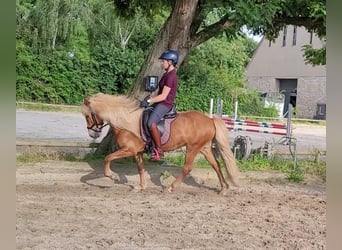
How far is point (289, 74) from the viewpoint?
30.6m

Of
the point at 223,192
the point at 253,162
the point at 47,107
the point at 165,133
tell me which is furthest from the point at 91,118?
the point at 47,107

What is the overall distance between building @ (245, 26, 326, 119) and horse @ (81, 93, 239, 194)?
22323mm

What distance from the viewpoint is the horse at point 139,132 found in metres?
5.71

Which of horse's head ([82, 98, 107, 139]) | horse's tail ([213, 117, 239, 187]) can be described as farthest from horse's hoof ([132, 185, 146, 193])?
horse's tail ([213, 117, 239, 187])

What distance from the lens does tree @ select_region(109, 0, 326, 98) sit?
21.4ft

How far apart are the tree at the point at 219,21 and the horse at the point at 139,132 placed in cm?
167

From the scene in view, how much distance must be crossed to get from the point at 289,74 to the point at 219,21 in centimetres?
2414

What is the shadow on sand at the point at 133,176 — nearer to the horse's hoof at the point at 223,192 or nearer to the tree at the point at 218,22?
the horse's hoof at the point at 223,192

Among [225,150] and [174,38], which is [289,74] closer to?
[174,38]

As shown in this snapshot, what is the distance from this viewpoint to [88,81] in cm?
2283

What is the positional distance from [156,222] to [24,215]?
129 cm

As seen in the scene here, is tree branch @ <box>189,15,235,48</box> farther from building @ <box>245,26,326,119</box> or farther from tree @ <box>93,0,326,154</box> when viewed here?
building @ <box>245,26,326,119</box>

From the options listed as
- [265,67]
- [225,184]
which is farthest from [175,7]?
[265,67]
